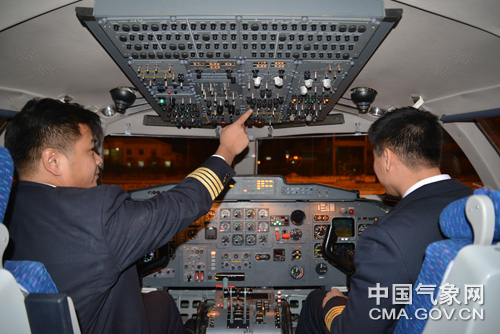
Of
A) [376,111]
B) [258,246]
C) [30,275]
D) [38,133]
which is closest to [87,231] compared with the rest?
[30,275]

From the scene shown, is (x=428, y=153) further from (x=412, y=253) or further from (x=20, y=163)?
(x=20, y=163)

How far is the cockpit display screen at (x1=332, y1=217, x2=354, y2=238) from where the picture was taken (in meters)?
3.11

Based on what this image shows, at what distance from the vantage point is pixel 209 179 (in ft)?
4.21

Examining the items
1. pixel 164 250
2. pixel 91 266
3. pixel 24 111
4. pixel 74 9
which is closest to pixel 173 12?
pixel 74 9

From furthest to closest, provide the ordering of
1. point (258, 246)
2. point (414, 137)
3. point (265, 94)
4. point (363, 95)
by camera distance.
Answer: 1. point (258, 246)
2. point (363, 95)
3. point (265, 94)
4. point (414, 137)

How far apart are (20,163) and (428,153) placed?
1.72 meters

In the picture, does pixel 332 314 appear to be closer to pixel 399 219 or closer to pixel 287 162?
pixel 399 219

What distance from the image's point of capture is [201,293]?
10.1 ft

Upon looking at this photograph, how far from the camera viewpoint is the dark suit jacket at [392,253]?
1.18 meters

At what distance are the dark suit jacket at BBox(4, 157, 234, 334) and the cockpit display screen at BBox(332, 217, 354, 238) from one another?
7.48 ft

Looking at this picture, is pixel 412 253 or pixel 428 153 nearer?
pixel 412 253

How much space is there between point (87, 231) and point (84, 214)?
2.3 inches

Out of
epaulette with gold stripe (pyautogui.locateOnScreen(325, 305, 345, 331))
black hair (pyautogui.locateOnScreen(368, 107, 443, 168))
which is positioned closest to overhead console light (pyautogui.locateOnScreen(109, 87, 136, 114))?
black hair (pyautogui.locateOnScreen(368, 107, 443, 168))

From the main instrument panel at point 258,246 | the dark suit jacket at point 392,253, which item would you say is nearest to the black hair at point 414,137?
the dark suit jacket at point 392,253
